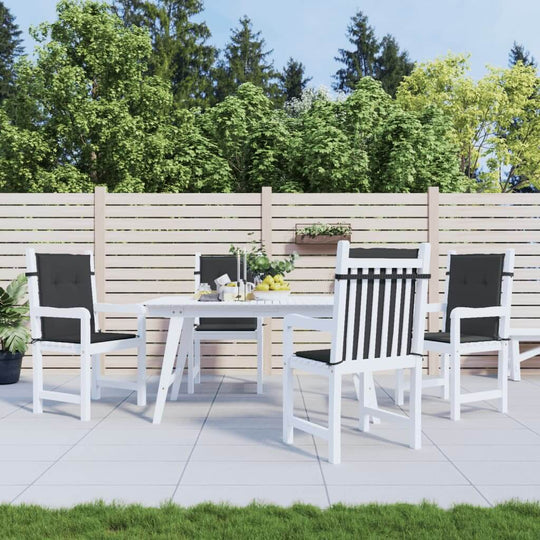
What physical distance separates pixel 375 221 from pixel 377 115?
11842 mm

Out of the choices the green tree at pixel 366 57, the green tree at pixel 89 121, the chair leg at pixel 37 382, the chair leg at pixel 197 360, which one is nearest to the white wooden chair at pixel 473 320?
the chair leg at pixel 197 360

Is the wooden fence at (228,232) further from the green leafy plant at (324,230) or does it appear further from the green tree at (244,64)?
the green tree at (244,64)

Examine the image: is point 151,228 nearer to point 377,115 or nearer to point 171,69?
point 377,115

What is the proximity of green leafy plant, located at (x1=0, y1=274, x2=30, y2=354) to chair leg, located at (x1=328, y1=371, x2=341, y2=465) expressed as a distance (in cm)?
322

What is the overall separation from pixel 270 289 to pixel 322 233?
1823 millimetres

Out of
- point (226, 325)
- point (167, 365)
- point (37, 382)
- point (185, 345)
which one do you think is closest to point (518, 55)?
point (226, 325)

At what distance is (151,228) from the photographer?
623cm

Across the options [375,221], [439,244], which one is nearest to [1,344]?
[375,221]

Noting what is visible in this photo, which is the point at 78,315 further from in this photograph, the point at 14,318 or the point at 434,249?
the point at 434,249

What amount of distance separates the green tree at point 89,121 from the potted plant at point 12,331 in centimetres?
1037

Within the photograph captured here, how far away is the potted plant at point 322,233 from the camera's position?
6.11 metres

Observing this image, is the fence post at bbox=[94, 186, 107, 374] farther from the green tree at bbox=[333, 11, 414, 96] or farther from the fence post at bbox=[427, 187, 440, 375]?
the green tree at bbox=[333, 11, 414, 96]

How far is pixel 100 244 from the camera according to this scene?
20.3ft

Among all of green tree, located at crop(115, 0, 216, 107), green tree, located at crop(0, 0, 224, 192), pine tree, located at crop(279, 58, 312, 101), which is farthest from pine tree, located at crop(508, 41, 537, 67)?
green tree, located at crop(0, 0, 224, 192)
